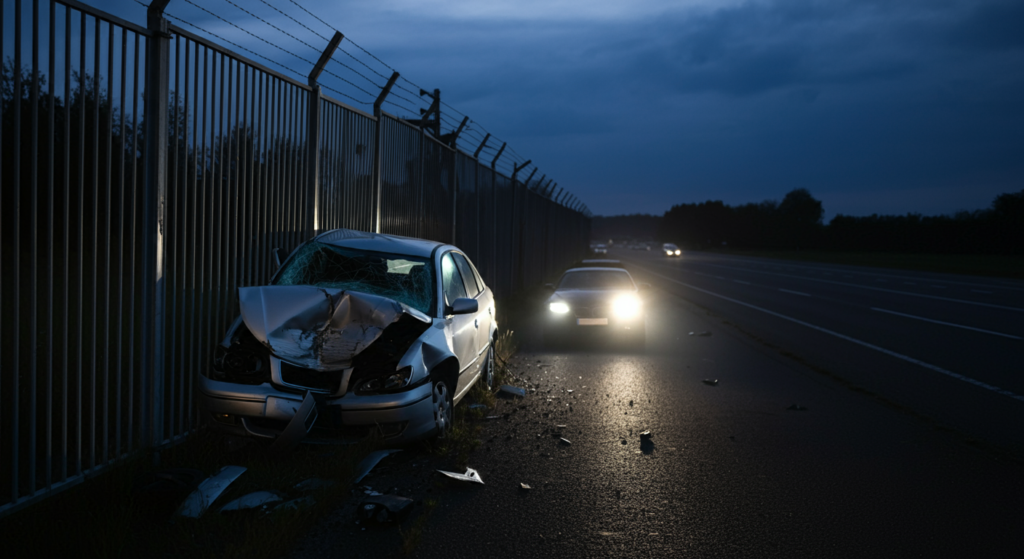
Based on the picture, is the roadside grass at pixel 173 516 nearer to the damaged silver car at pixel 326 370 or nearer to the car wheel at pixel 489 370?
the damaged silver car at pixel 326 370

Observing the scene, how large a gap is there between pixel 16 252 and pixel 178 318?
1658mm

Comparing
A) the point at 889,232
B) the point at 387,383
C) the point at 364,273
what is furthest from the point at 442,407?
the point at 889,232

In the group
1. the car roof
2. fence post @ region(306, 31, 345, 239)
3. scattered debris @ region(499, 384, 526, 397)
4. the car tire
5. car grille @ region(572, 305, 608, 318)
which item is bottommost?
scattered debris @ region(499, 384, 526, 397)

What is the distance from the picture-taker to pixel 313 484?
4.56 meters

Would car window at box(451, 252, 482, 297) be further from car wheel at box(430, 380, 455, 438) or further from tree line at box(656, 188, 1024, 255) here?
tree line at box(656, 188, 1024, 255)

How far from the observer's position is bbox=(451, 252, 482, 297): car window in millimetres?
7568

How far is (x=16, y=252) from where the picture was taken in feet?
12.2

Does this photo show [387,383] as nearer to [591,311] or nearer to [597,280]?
[591,311]

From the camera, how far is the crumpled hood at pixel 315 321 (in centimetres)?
498

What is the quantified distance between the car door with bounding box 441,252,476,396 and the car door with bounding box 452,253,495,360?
0.18m

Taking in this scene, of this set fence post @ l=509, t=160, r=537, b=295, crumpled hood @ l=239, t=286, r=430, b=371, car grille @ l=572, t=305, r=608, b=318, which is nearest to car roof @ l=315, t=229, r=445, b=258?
crumpled hood @ l=239, t=286, r=430, b=371

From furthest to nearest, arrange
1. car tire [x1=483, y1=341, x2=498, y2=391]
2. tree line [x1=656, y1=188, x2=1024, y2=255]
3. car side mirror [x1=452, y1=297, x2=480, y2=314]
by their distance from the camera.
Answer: tree line [x1=656, y1=188, x2=1024, y2=255], car tire [x1=483, y1=341, x2=498, y2=391], car side mirror [x1=452, y1=297, x2=480, y2=314]

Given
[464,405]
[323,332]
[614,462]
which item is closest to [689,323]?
[464,405]

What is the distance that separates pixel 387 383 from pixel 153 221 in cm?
191
